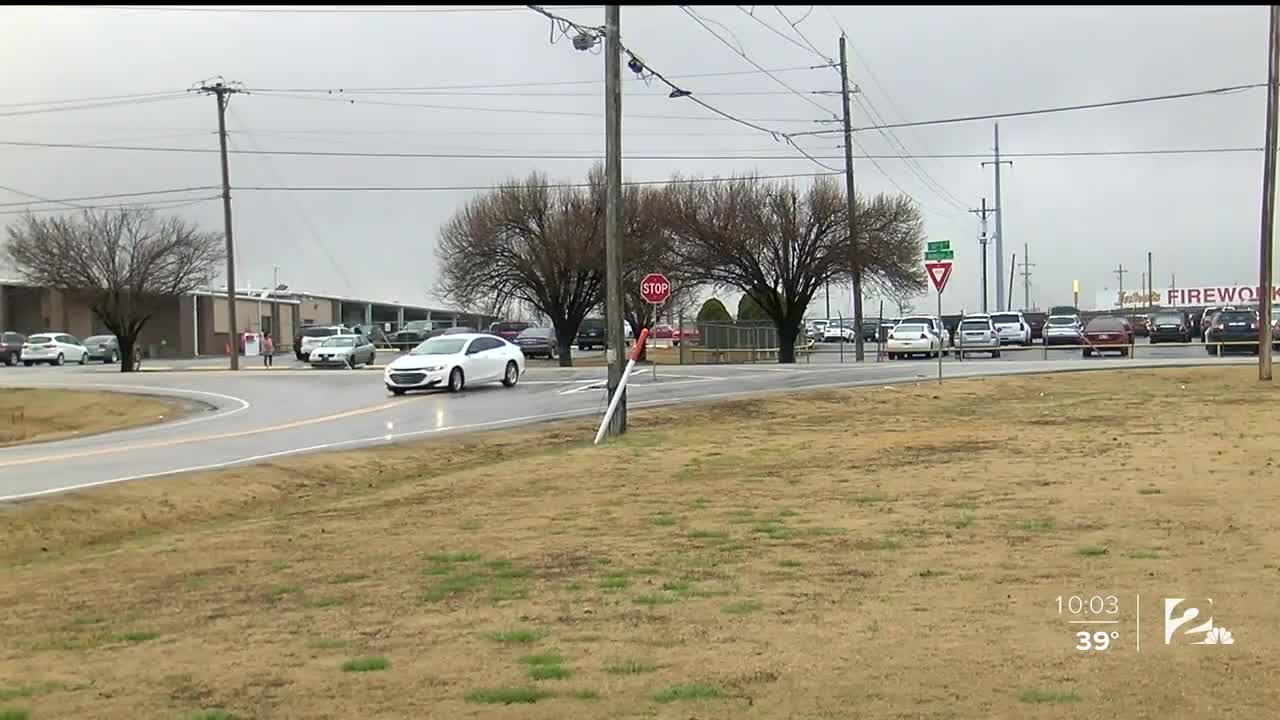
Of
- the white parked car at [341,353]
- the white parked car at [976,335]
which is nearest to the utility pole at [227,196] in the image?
the white parked car at [341,353]

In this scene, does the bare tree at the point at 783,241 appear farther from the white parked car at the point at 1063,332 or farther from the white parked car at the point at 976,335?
the white parked car at the point at 1063,332

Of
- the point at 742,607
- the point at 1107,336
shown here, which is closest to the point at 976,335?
the point at 1107,336

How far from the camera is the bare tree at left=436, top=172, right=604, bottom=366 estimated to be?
160ft

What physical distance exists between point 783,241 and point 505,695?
147 ft

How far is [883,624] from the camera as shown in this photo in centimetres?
626

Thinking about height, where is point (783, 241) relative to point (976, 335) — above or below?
above

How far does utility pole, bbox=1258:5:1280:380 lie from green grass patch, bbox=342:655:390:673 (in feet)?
86.2

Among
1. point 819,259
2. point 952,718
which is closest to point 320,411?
point 952,718

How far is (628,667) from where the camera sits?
221 inches

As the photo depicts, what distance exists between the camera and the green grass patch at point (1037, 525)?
895 cm

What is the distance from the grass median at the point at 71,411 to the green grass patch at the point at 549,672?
881 inches

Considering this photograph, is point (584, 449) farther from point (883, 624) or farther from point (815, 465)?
point (883, 624)

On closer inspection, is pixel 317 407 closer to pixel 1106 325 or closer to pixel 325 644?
pixel 325 644

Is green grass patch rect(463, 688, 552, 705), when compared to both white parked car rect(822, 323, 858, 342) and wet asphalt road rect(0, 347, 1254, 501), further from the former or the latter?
white parked car rect(822, 323, 858, 342)
